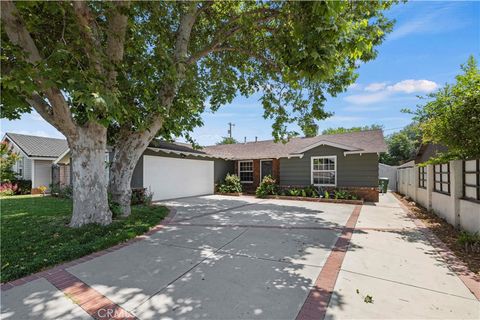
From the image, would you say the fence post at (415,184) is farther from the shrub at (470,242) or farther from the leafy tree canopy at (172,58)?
the shrub at (470,242)

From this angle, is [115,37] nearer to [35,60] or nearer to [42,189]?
[35,60]

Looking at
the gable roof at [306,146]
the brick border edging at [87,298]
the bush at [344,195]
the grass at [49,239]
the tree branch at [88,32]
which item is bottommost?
the brick border edging at [87,298]

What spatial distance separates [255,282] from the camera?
11.6 ft

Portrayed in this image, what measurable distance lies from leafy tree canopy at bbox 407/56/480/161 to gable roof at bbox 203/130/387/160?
5.48 metres

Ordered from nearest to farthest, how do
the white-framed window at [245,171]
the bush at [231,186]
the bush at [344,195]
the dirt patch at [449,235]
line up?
the dirt patch at [449,235] < the bush at [344,195] < the bush at [231,186] < the white-framed window at [245,171]

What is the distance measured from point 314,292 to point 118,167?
652 centimetres

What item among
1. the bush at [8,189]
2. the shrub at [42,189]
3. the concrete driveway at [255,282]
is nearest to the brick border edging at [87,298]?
the concrete driveway at [255,282]

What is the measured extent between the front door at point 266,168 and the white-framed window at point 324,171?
3122 mm

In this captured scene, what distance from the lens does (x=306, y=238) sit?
5.83m

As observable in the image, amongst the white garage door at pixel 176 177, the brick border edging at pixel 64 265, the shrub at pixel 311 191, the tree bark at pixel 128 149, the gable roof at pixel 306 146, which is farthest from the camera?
the shrub at pixel 311 191

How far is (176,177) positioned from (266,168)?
6370 mm

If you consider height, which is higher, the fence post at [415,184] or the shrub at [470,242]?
the fence post at [415,184]

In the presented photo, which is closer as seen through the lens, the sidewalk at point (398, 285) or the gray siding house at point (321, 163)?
the sidewalk at point (398, 285)

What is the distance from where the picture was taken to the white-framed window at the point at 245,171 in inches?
698
